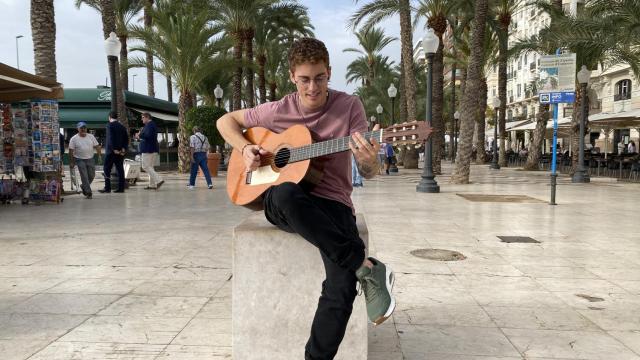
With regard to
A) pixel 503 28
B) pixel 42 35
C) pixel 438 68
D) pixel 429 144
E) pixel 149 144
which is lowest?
pixel 429 144

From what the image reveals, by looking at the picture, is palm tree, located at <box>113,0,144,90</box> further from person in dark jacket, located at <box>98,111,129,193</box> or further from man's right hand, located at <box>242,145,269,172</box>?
man's right hand, located at <box>242,145,269,172</box>

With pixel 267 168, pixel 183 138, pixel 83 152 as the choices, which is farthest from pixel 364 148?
pixel 183 138

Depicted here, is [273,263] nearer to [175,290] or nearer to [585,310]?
[175,290]

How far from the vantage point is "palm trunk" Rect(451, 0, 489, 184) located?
14.7 m

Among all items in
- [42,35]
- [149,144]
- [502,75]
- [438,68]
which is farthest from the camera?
[502,75]

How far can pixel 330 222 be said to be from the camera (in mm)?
2217

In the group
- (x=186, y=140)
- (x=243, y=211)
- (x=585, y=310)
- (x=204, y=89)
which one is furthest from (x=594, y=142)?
(x=585, y=310)

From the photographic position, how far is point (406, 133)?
235cm

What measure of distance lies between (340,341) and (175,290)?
217 cm

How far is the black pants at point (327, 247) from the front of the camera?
86.7 inches

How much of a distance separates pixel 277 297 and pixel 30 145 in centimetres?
975

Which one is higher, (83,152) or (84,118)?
(84,118)

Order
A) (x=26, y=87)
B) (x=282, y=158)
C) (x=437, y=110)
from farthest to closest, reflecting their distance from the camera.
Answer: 1. (x=437, y=110)
2. (x=26, y=87)
3. (x=282, y=158)

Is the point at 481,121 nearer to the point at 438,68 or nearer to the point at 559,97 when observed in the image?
the point at 438,68
